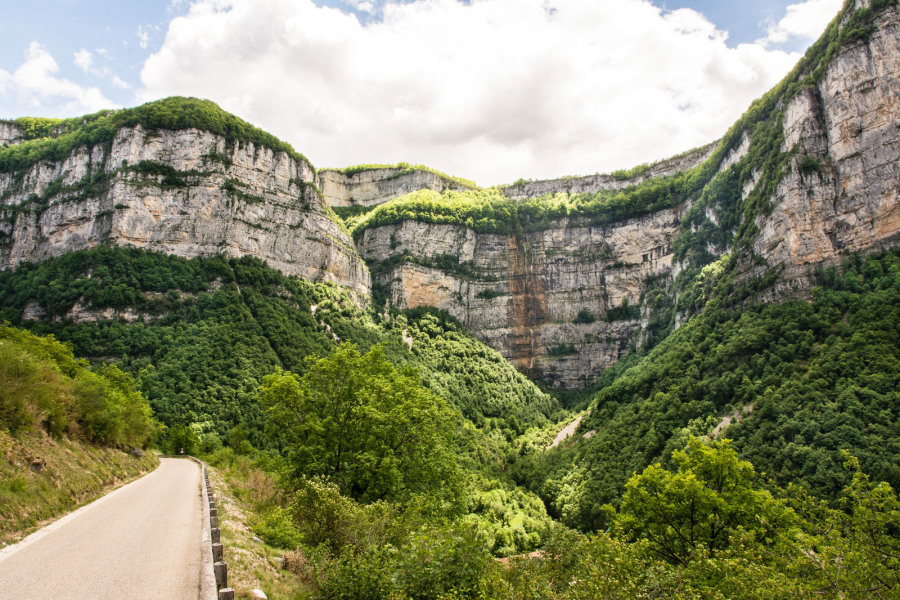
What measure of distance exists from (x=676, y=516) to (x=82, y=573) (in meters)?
23.4

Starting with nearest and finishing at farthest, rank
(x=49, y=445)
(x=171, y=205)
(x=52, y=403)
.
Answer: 1. (x=49, y=445)
2. (x=52, y=403)
3. (x=171, y=205)

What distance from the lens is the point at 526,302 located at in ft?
428

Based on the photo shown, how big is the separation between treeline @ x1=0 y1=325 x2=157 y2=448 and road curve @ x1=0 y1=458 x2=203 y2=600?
5.11m

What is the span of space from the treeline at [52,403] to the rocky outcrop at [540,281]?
287 ft

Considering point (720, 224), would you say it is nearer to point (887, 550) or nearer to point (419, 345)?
point (419, 345)

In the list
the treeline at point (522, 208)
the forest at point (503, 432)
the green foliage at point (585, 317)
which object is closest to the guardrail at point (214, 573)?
the forest at point (503, 432)

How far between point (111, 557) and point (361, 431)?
1097cm

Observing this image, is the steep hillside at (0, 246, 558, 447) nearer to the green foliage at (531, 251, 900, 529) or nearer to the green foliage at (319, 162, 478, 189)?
the green foliage at (531, 251, 900, 529)

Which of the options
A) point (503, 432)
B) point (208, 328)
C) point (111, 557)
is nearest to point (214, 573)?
point (111, 557)

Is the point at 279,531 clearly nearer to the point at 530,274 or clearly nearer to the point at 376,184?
the point at 530,274

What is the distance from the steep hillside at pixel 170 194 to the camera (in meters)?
90.4

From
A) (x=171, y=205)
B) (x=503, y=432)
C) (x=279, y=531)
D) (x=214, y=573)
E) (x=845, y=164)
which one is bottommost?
(x=503, y=432)

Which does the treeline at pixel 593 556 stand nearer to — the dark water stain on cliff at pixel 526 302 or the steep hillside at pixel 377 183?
the dark water stain on cliff at pixel 526 302

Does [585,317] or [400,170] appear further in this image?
[400,170]
